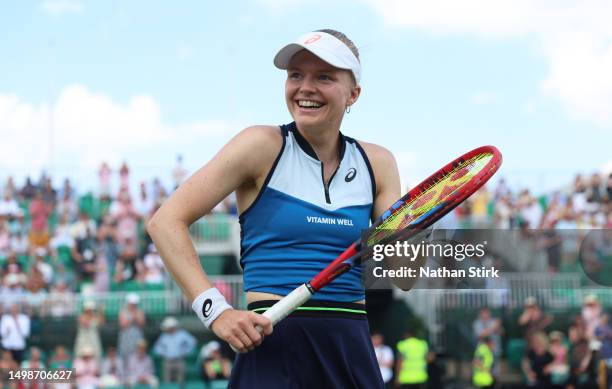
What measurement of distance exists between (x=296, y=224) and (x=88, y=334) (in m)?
12.1

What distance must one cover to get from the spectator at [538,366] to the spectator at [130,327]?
6.19m

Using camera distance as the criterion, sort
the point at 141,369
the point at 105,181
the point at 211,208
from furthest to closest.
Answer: the point at 105,181 → the point at 141,369 → the point at 211,208

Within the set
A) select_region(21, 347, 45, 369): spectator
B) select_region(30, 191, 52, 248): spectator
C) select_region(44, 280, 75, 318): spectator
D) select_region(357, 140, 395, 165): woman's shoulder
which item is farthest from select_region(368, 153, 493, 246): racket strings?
select_region(30, 191, 52, 248): spectator

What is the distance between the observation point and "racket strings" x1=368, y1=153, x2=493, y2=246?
4.22 metres

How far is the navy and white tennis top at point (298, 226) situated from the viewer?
4012mm

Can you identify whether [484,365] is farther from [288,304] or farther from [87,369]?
[288,304]

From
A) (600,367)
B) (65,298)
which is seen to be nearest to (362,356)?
(600,367)

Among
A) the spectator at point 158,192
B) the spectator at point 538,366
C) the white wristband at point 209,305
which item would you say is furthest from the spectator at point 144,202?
the white wristband at point 209,305

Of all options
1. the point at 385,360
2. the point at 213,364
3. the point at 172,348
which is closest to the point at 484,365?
the point at 385,360

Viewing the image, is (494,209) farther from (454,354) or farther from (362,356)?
(362,356)

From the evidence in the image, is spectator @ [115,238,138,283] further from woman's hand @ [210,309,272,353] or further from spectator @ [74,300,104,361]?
woman's hand @ [210,309,272,353]

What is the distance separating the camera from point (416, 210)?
14.2 ft

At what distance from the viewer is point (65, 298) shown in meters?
16.3

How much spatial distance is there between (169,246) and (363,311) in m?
0.90
